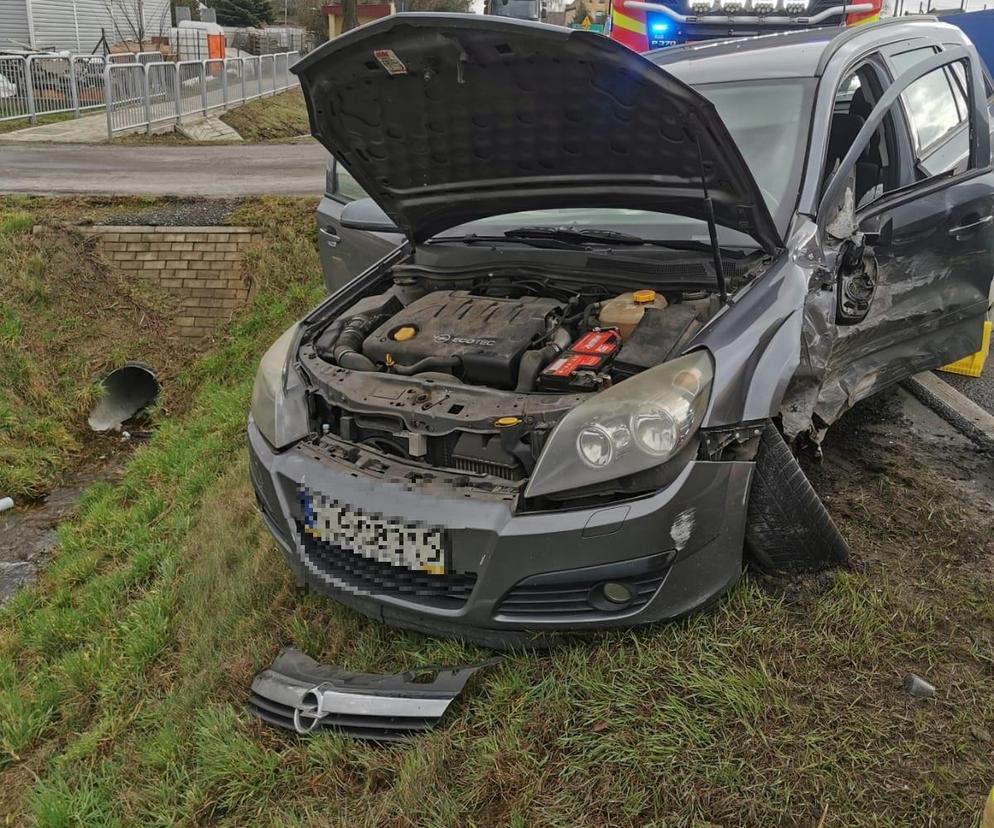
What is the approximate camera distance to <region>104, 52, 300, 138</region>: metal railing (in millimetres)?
14344

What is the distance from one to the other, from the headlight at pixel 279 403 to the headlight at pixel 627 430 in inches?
37.9

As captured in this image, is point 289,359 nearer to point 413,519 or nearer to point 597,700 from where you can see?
point 413,519

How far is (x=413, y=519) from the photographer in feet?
7.66

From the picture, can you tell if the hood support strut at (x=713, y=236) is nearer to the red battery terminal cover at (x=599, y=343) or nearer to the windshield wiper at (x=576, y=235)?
the red battery terminal cover at (x=599, y=343)

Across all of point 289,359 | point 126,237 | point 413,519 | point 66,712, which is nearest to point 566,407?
point 413,519

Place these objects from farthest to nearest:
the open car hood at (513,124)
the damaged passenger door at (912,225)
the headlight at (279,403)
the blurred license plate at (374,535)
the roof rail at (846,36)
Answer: the roof rail at (846,36)
the damaged passenger door at (912,225)
the headlight at (279,403)
the open car hood at (513,124)
the blurred license plate at (374,535)

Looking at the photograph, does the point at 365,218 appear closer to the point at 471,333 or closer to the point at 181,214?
the point at 471,333

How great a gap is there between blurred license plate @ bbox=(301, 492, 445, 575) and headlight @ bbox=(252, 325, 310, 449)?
327 mm

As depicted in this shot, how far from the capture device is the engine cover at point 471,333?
279cm

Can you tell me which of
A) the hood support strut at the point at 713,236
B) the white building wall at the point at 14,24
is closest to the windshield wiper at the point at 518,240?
the hood support strut at the point at 713,236

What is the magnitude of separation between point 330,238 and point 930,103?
341 cm

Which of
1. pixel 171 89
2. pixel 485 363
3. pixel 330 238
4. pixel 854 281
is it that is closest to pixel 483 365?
pixel 485 363

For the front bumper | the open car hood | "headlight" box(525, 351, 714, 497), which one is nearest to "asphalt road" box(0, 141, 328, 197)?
the open car hood

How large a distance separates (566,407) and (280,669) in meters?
1.25
